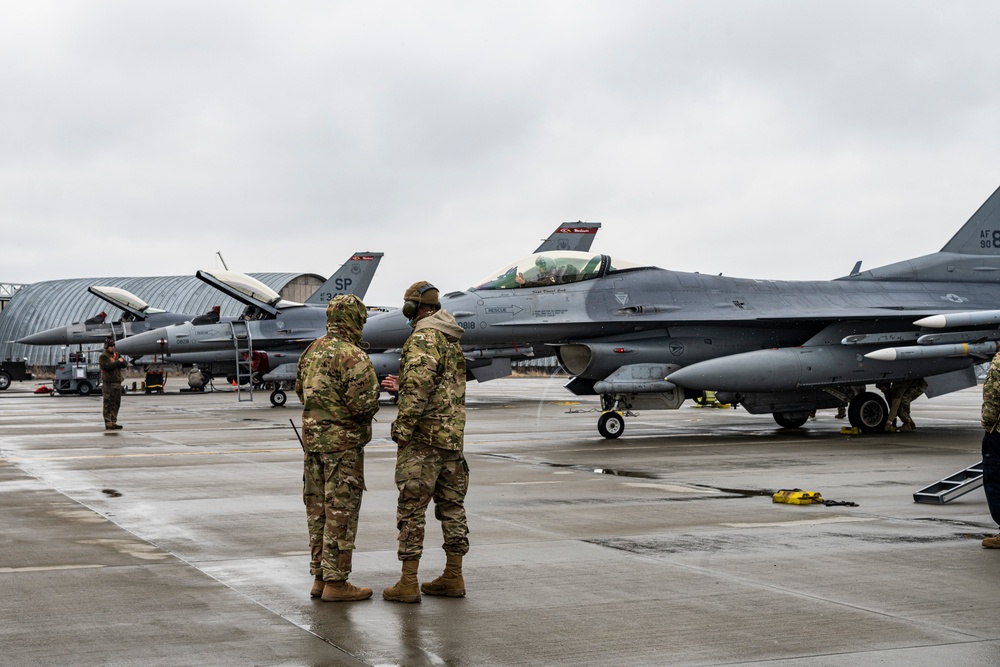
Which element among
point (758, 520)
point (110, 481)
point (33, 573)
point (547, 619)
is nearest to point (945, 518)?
point (758, 520)

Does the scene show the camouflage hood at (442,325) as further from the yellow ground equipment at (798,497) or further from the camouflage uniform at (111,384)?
the camouflage uniform at (111,384)

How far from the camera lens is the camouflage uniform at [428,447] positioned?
6.37 meters

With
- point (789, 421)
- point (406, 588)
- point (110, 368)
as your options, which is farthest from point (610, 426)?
point (406, 588)

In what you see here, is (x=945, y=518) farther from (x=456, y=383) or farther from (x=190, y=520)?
→ (x=190, y=520)

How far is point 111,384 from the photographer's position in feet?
69.7

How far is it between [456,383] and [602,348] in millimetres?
11074

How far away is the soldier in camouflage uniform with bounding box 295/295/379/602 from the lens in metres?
6.39

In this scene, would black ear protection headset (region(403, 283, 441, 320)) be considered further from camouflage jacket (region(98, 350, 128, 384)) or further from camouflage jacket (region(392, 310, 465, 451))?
camouflage jacket (region(98, 350, 128, 384))

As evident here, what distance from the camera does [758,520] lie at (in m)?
9.18

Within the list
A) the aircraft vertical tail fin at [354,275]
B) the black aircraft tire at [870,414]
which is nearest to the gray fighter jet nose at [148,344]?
the aircraft vertical tail fin at [354,275]

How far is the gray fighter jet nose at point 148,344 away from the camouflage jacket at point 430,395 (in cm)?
2905

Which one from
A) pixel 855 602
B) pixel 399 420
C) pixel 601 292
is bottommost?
pixel 855 602

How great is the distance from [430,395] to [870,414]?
13888mm

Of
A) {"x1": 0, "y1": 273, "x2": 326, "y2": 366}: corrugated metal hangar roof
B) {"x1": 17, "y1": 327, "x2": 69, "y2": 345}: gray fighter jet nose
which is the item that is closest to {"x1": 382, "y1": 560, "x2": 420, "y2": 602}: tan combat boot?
{"x1": 17, "y1": 327, "x2": 69, "y2": 345}: gray fighter jet nose
